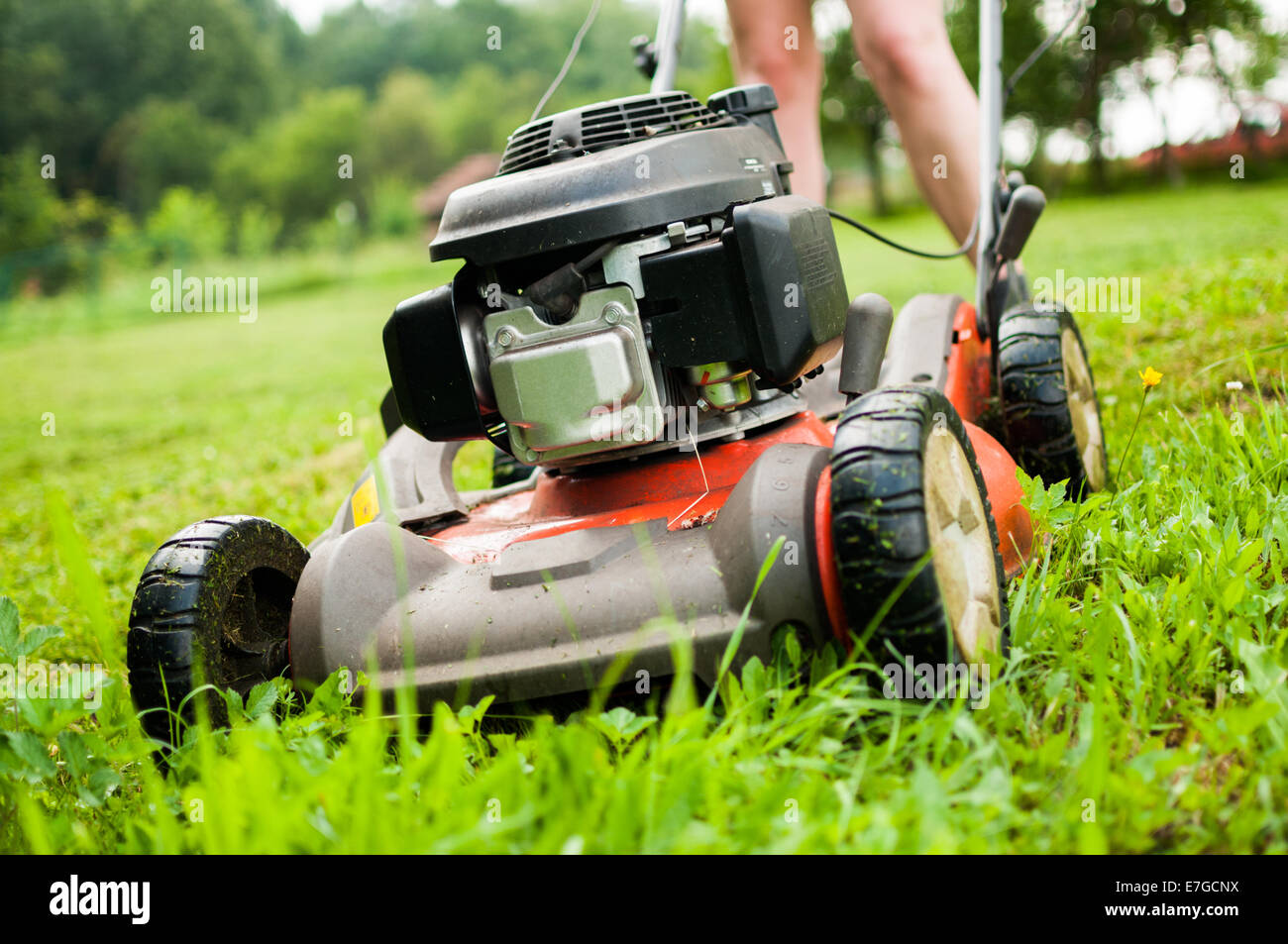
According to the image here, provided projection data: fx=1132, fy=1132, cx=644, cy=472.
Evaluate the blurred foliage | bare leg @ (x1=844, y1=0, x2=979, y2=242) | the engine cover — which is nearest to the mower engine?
the engine cover

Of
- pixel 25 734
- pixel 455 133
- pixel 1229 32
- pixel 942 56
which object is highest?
pixel 455 133

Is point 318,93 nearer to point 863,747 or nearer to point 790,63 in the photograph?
point 790,63

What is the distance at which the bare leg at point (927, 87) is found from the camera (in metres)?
2.46

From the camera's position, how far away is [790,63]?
279cm

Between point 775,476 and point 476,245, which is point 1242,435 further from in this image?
point 476,245

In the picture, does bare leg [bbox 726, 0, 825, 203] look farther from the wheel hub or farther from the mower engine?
the wheel hub

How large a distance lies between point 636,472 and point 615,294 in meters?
0.33

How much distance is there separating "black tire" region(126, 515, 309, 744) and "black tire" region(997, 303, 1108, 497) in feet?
4.24

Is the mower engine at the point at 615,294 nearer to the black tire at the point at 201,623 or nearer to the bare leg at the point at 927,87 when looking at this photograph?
the black tire at the point at 201,623

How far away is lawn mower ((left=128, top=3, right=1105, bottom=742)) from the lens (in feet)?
4.57

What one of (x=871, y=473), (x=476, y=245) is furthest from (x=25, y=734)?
(x=871, y=473)

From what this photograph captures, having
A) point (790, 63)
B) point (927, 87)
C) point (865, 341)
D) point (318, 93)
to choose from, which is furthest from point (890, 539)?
point (318, 93)
